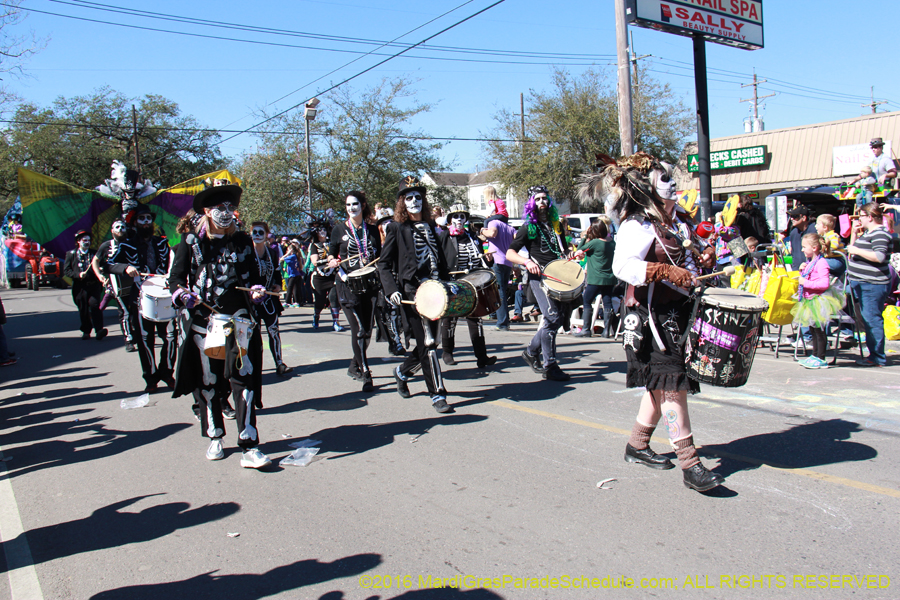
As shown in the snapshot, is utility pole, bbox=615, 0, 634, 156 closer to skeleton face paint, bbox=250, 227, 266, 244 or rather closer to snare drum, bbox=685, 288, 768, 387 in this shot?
skeleton face paint, bbox=250, 227, 266, 244

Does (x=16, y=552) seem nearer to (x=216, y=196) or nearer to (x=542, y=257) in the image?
(x=216, y=196)

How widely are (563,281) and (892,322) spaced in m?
4.27

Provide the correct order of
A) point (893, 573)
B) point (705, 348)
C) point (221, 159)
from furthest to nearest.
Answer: point (221, 159)
point (705, 348)
point (893, 573)

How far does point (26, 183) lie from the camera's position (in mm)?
9523

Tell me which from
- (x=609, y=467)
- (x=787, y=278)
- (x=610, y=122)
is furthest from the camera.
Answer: (x=610, y=122)

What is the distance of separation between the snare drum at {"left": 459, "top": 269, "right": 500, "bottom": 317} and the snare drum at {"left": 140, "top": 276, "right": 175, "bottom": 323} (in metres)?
3.05

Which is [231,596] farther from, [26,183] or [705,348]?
[26,183]

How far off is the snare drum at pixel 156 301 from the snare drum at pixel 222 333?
2.12 meters

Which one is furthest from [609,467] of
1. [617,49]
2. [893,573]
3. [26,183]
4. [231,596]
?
[617,49]

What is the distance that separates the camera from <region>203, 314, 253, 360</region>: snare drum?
464cm

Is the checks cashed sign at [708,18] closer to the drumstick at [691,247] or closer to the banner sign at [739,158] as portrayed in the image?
the drumstick at [691,247]

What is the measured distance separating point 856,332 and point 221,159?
48010mm

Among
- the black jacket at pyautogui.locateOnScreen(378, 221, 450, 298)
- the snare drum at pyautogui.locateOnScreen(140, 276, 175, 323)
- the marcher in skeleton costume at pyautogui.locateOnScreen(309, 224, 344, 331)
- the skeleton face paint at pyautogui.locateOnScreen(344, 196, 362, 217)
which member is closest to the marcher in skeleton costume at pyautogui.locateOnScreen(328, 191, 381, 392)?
the skeleton face paint at pyautogui.locateOnScreen(344, 196, 362, 217)

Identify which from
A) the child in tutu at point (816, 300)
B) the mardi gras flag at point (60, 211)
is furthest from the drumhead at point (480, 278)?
the mardi gras flag at point (60, 211)
